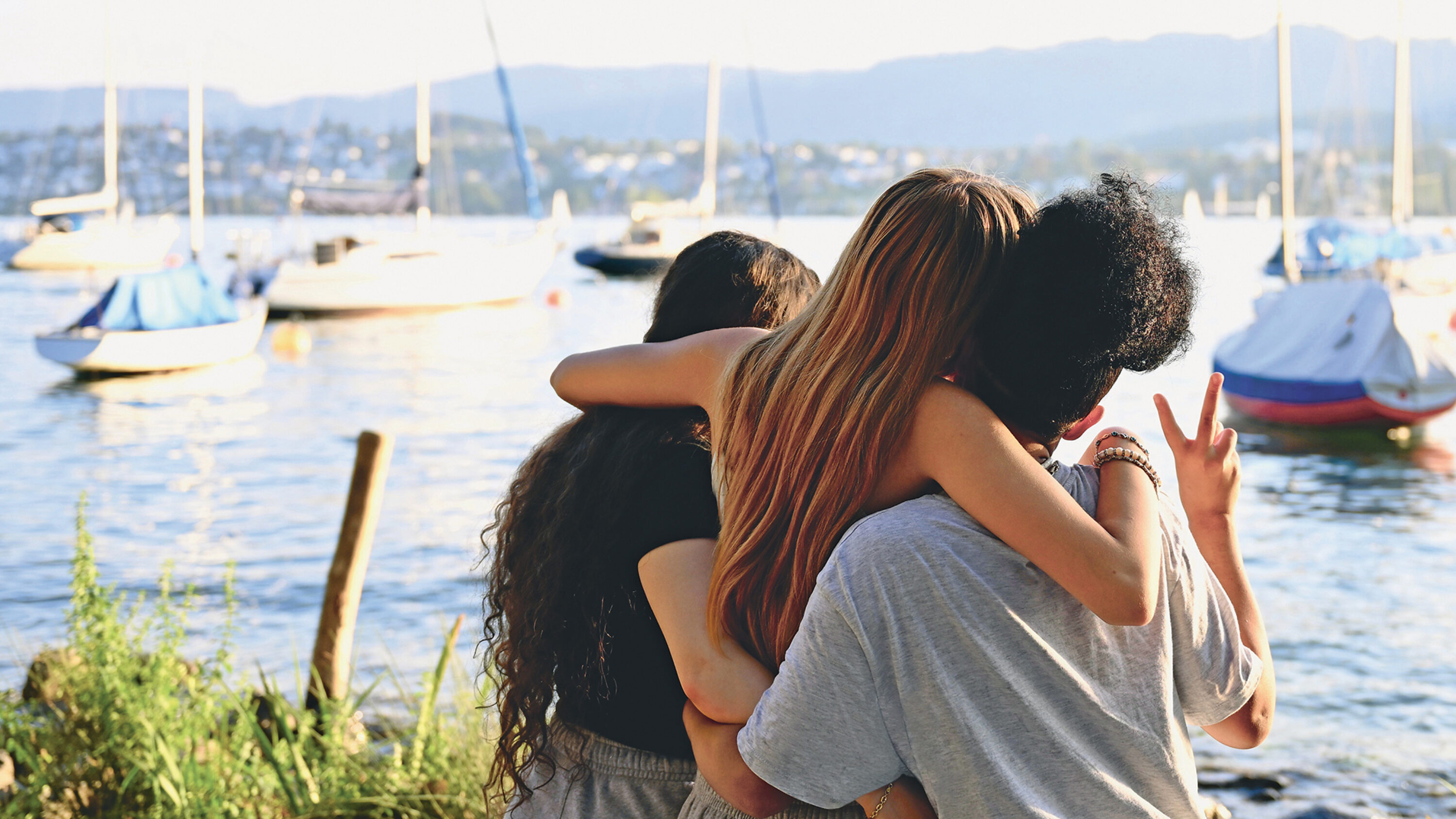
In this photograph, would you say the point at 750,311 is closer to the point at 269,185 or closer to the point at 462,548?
the point at 462,548

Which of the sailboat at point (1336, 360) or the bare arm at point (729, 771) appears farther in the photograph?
the sailboat at point (1336, 360)

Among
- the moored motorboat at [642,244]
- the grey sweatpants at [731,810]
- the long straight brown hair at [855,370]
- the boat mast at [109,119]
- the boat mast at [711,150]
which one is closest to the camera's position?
the long straight brown hair at [855,370]

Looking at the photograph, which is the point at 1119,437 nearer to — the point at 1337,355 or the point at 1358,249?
the point at 1337,355

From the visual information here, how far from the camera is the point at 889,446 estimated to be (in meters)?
1.32

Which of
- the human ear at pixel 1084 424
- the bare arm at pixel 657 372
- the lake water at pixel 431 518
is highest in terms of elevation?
the bare arm at pixel 657 372

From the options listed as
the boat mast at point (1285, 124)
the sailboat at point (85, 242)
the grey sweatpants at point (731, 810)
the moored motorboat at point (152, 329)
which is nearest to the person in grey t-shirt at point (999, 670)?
the grey sweatpants at point (731, 810)

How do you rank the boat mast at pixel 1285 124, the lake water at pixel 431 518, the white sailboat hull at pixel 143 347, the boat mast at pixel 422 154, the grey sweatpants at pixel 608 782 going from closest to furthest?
the grey sweatpants at pixel 608 782 < the lake water at pixel 431 518 < the boat mast at pixel 1285 124 < the white sailboat hull at pixel 143 347 < the boat mast at pixel 422 154

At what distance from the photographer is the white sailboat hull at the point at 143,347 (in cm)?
2075

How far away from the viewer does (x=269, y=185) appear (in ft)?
294

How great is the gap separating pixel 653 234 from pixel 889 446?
169 feet

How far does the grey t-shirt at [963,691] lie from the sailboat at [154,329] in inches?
840

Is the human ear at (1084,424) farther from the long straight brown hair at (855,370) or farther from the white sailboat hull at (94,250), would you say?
the white sailboat hull at (94,250)

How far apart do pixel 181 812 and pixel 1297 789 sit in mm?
4897

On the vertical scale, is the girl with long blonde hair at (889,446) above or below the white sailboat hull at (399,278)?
below
